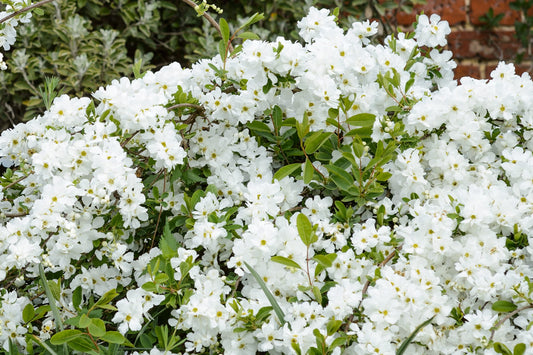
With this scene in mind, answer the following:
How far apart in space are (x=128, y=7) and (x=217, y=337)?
2.57m

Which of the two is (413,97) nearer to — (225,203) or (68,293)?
(225,203)

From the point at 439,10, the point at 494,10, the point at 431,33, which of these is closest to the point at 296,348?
the point at 431,33

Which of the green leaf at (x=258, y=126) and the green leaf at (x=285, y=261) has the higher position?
the green leaf at (x=258, y=126)

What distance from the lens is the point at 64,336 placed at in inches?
47.9

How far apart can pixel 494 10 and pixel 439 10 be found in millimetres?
424

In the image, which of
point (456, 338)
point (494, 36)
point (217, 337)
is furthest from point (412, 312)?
point (494, 36)

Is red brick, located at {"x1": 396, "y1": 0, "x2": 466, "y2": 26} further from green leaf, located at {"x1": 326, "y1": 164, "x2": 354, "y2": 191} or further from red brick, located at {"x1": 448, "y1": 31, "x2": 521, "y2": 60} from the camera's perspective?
green leaf, located at {"x1": 326, "y1": 164, "x2": 354, "y2": 191}

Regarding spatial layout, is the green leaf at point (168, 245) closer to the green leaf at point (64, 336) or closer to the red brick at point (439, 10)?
the green leaf at point (64, 336)

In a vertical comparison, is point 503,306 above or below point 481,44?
below

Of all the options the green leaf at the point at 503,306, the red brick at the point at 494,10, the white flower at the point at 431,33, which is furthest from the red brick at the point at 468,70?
the green leaf at the point at 503,306

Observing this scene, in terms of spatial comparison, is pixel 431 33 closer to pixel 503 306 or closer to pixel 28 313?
pixel 503 306

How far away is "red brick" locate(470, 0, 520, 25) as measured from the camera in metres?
4.07

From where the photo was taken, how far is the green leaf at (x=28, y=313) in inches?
52.7

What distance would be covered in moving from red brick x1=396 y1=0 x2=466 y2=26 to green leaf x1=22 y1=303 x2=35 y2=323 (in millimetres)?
3222
